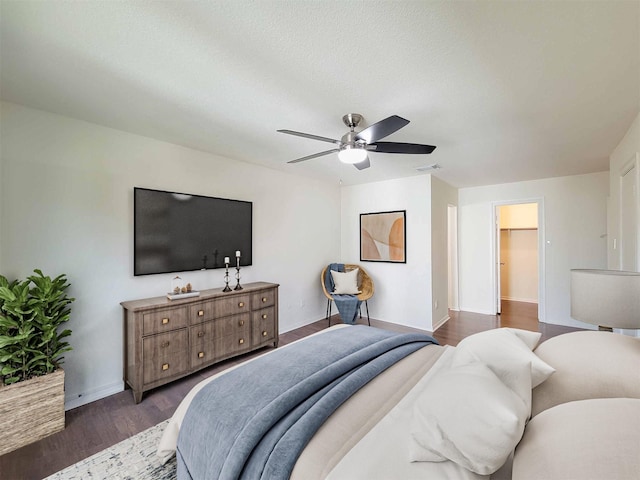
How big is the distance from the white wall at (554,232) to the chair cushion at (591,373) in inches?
155

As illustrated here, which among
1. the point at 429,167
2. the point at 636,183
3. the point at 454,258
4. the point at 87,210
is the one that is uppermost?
the point at 429,167

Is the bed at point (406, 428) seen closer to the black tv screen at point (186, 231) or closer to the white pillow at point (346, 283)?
the black tv screen at point (186, 231)

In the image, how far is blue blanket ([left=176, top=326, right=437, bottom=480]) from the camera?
3.28 feet

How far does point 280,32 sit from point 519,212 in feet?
22.6

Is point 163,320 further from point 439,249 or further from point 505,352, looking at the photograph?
point 439,249

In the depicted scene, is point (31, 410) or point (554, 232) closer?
point (31, 410)

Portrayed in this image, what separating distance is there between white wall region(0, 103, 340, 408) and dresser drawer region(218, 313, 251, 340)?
0.54 m

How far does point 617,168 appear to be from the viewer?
307 cm

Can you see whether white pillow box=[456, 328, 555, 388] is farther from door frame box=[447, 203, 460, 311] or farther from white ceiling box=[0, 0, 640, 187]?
door frame box=[447, 203, 460, 311]

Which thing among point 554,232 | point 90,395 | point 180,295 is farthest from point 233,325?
point 554,232

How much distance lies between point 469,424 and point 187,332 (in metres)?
2.59

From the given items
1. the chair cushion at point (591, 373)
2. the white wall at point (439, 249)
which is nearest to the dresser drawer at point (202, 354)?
the chair cushion at point (591, 373)

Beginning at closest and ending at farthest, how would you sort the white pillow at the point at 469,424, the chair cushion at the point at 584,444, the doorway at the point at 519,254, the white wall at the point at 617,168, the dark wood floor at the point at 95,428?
the chair cushion at the point at 584,444, the white pillow at the point at 469,424, the dark wood floor at the point at 95,428, the white wall at the point at 617,168, the doorway at the point at 519,254

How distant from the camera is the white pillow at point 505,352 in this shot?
1191mm
